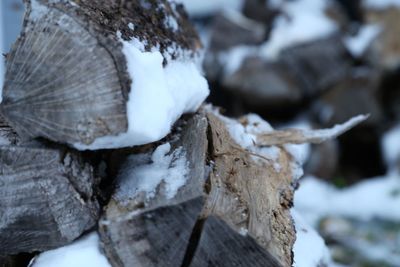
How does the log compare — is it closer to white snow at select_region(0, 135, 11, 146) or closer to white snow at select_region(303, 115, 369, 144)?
white snow at select_region(0, 135, 11, 146)

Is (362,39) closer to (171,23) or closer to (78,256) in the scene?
(171,23)

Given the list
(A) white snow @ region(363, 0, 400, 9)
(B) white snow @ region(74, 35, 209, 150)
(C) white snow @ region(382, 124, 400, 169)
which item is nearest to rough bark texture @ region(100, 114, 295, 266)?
(B) white snow @ region(74, 35, 209, 150)

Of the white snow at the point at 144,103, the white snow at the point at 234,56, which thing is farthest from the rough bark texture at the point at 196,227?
the white snow at the point at 234,56

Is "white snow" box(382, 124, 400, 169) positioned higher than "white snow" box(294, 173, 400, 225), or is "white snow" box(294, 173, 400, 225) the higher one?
"white snow" box(382, 124, 400, 169)

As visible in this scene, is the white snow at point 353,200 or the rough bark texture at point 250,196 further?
the white snow at point 353,200

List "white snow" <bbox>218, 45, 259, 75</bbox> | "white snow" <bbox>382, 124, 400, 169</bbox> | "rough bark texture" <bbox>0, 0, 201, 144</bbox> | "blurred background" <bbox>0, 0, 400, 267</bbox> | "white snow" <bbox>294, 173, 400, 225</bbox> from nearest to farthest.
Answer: "rough bark texture" <bbox>0, 0, 201, 144</bbox> → "white snow" <bbox>294, 173, 400, 225</bbox> → "blurred background" <bbox>0, 0, 400, 267</bbox> → "white snow" <bbox>218, 45, 259, 75</bbox> → "white snow" <bbox>382, 124, 400, 169</bbox>

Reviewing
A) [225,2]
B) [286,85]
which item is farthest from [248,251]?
[225,2]

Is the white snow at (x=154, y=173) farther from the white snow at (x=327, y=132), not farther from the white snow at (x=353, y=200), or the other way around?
the white snow at (x=353, y=200)
